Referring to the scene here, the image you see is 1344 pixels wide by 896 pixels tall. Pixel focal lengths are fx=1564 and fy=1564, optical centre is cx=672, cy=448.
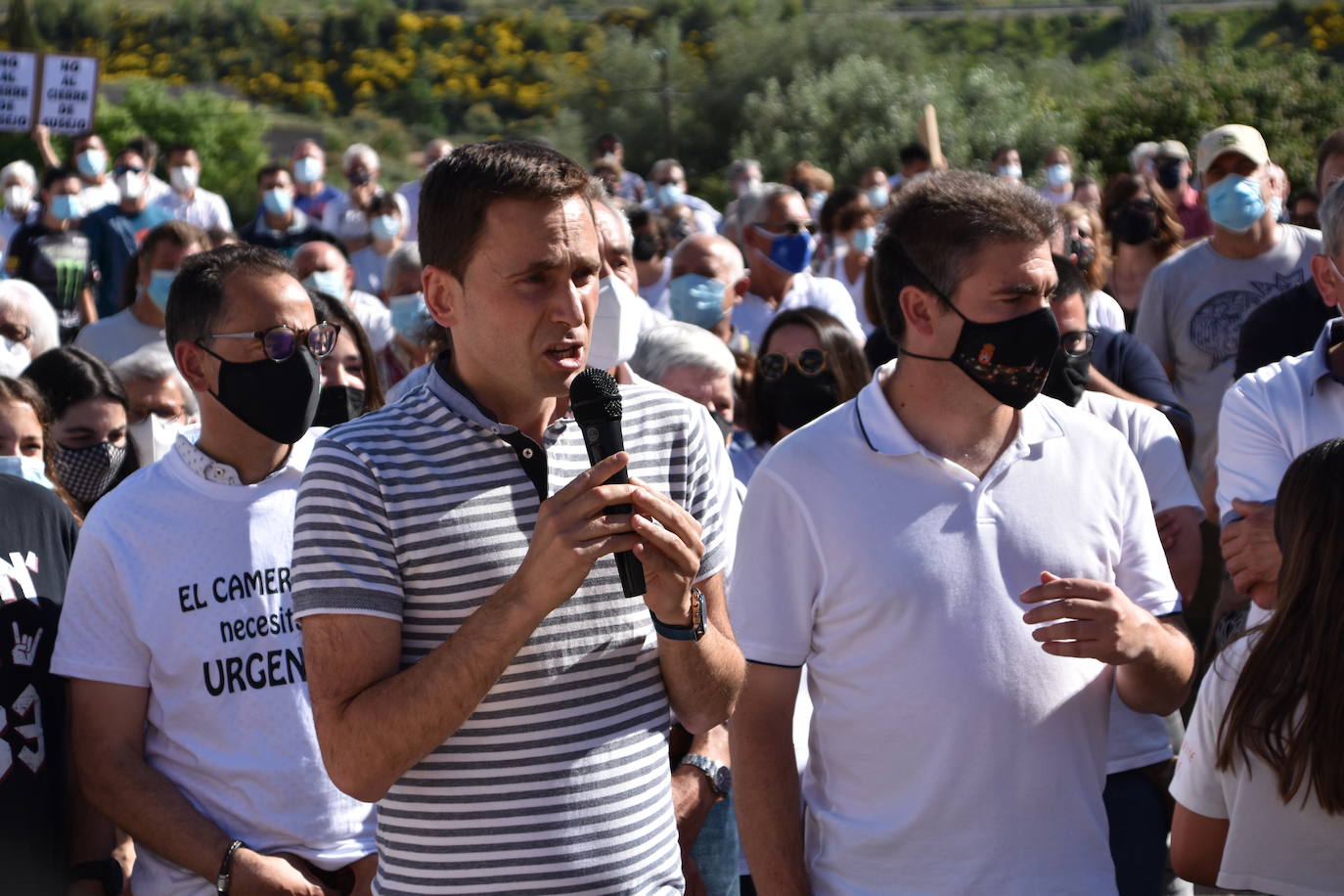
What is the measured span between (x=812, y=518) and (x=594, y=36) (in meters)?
52.0

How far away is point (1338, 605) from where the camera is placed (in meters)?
2.92

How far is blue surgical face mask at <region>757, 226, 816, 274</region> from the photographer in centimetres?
884

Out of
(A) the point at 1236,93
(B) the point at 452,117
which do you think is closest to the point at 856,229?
(A) the point at 1236,93

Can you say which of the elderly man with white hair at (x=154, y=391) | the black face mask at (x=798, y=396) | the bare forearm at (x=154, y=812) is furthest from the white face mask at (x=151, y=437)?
the bare forearm at (x=154, y=812)

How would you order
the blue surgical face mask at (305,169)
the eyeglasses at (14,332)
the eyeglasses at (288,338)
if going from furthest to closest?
the blue surgical face mask at (305,169), the eyeglasses at (14,332), the eyeglasses at (288,338)

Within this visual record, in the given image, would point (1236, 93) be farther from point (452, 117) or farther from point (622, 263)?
point (452, 117)

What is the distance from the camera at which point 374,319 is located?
29.5ft

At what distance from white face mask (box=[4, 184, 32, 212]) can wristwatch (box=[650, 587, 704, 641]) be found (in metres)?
14.8

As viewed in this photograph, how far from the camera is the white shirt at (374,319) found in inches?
344

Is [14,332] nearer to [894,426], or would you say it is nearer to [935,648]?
[894,426]

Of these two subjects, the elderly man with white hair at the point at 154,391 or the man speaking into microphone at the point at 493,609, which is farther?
the elderly man with white hair at the point at 154,391

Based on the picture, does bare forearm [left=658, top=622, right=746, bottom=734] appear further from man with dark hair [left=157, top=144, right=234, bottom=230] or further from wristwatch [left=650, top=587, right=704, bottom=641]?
man with dark hair [left=157, top=144, right=234, bottom=230]

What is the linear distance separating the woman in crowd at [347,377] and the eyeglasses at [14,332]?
219 centimetres

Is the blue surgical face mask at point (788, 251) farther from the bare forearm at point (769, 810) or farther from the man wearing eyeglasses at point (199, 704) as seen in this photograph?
the bare forearm at point (769, 810)
